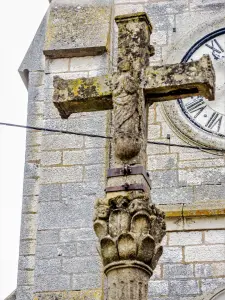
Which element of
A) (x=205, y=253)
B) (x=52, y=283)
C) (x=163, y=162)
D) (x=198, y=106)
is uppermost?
(x=198, y=106)

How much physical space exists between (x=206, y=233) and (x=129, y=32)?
274cm

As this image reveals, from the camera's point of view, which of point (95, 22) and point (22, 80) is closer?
point (95, 22)

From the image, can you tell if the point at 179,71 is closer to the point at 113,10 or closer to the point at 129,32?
the point at 129,32

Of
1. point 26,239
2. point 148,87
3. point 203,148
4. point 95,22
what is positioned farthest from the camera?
point 95,22

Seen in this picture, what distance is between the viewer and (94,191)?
9.12 metres

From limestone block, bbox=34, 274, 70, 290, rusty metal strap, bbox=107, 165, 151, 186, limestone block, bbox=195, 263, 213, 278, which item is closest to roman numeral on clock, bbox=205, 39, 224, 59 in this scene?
limestone block, bbox=195, 263, 213, 278

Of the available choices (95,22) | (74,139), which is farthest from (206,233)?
(95,22)

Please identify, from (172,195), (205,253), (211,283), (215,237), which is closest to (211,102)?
(172,195)

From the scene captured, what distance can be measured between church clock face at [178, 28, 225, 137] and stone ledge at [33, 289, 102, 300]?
1.90m

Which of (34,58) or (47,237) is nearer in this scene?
(47,237)

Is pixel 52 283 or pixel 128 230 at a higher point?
pixel 52 283

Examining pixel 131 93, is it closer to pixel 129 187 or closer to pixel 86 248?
pixel 129 187

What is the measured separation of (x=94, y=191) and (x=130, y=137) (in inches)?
111

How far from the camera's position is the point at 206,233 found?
890 centimetres
